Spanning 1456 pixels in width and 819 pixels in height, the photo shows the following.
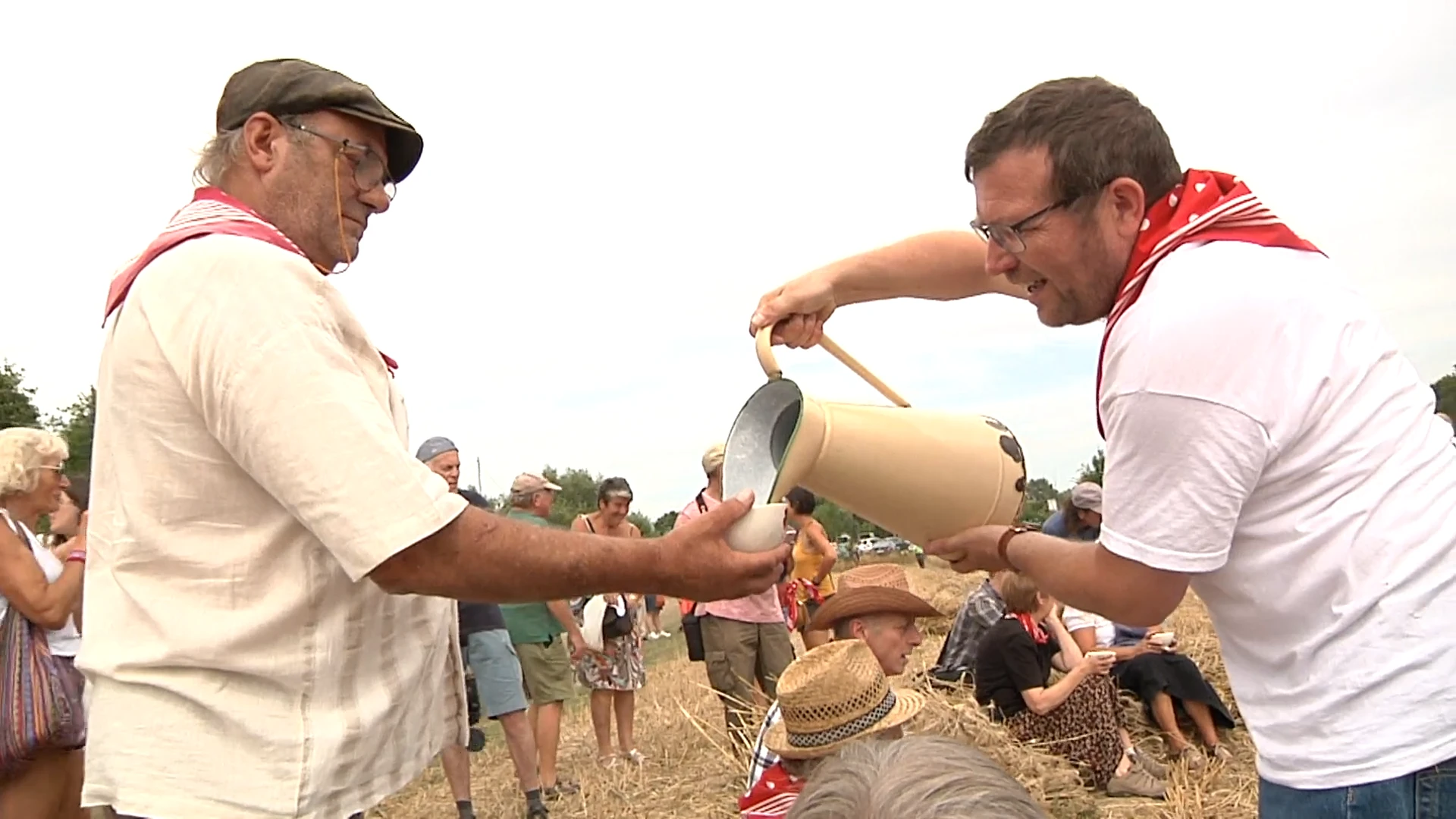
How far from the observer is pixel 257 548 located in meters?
1.78

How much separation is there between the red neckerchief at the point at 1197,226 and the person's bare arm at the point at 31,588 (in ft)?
11.0

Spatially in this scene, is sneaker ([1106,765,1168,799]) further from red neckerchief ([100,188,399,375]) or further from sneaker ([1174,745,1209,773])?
red neckerchief ([100,188,399,375])

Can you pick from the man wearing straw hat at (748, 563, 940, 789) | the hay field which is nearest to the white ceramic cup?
the man wearing straw hat at (748, 563, 940, 789)

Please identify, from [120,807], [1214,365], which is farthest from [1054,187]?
[120,807]

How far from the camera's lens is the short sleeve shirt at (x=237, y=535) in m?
1.69

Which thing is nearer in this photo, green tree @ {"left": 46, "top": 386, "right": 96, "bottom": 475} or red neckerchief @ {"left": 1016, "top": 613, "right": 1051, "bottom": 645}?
red neckerchief @ {"left": 1016, "top": 613, "right": 1051, "bottom": 645}

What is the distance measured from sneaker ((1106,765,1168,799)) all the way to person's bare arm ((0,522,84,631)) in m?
4.34

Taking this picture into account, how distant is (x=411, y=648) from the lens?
78.8 inches

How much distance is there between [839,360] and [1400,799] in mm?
1197

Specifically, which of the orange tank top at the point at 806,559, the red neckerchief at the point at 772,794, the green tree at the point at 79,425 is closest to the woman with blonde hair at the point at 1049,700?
the orange tank top at the point at 806,559

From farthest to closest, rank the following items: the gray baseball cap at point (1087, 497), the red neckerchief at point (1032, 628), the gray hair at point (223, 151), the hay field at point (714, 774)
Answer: the gray baseball cap at point (1087, 497) → the red neckerchief at point (1032, 628) → the hay field at point (714, 774) → the gray hair at point (223, 151)

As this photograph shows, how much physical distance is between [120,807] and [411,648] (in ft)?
1.54

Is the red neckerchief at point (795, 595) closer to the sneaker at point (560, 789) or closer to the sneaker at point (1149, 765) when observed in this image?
the sneaker at point (560, 789)

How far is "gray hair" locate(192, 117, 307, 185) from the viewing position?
2098 mm
